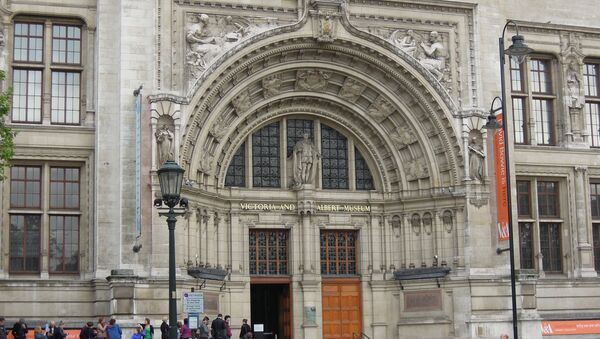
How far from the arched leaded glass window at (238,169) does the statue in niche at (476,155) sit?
831 cm

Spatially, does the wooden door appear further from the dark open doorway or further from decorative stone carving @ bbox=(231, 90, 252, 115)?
decorative stone carving @ bbox=(231, 90, 252, 115)

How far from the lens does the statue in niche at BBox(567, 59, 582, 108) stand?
4041 cm

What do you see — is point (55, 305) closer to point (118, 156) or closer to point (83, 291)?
point (83, 291)

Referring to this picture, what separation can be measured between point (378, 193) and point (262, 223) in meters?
4.79

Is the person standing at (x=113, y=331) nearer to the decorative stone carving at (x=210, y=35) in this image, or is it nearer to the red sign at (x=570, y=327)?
the decorative stone carving at (x=210, y=35)

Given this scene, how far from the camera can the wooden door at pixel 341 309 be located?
38097 millimetres

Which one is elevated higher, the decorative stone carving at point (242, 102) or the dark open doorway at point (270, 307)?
the decorative stone carving at point (242, 102)

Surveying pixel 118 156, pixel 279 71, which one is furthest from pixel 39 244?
pixel 279 71

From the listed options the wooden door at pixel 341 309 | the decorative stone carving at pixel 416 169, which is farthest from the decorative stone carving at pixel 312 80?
the wooden door at pixel 341 309

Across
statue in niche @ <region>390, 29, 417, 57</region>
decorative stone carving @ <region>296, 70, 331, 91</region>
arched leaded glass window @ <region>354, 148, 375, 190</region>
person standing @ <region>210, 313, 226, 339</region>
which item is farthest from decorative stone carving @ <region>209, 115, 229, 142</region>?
person standing @ <region>210, 313, 226, 339</region>

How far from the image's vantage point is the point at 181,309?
32969 mm

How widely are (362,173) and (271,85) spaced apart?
534 cm

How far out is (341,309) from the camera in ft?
126

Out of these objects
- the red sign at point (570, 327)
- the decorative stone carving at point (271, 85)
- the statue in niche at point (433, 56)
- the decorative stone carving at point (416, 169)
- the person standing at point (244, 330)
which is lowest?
the red sign at point (570, 327)
